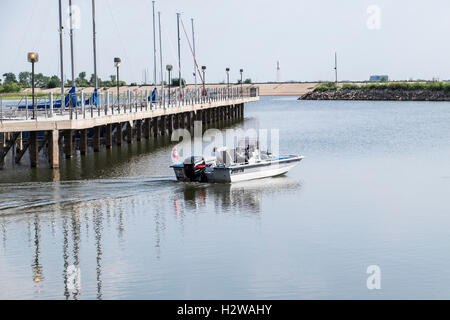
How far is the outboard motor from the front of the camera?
113ft

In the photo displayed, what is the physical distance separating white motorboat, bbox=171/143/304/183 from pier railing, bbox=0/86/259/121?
9880 millimetres

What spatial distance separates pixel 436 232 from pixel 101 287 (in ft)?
37.7

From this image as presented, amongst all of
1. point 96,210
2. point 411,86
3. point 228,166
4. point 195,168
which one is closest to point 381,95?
point 411,86

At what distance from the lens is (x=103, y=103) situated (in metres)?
56.5

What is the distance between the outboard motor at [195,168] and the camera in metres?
34.4

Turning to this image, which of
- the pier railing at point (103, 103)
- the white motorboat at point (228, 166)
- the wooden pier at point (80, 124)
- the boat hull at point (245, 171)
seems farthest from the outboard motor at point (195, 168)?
the pier railing at point (103, 103)

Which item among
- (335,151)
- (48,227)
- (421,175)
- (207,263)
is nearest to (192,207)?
(48,227)

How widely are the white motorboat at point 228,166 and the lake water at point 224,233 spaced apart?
0.54 m

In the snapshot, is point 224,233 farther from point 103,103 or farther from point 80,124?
point 103,103

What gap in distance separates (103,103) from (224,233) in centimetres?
3221

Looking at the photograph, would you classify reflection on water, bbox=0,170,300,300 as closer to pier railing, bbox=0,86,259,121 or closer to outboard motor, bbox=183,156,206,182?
outboard motor, bbox=183,156,206,182

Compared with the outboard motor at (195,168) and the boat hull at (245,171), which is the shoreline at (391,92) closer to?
the boat hull at (245,171)

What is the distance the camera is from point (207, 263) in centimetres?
2219

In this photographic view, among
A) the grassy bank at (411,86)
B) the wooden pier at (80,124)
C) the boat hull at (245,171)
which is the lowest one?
the boat hull at (245,171)
